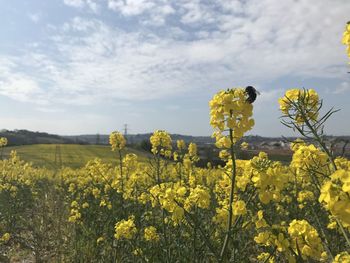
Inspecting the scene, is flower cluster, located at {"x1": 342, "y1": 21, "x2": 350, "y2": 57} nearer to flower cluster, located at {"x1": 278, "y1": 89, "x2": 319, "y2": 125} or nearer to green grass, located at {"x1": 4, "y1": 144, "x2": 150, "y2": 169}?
flower cluster, located at {"x1": 278, "y1": 89, "x2": 319, "y2": 125}

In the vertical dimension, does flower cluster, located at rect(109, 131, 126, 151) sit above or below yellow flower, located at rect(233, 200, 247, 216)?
above

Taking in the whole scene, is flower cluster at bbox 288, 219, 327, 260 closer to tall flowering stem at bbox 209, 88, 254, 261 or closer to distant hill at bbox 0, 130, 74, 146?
tall flowering stem at bbox 209, 88, 254, 261

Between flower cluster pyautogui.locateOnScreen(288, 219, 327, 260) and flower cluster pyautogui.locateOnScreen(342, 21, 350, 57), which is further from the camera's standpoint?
flower cluster pyautogui.locateOnScreen(288, 219, 327, 260)

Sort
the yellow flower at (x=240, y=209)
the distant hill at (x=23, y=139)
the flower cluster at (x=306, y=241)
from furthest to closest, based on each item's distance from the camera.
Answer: the distant hill at (x=23, y=139), the yellow flower at (x=240, y=209), the flower cluster at (x=306, y=241)

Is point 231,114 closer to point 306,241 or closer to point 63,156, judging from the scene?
point 306,241

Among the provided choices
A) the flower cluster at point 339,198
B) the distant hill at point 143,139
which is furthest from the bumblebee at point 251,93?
the flower cluster at point 339,198

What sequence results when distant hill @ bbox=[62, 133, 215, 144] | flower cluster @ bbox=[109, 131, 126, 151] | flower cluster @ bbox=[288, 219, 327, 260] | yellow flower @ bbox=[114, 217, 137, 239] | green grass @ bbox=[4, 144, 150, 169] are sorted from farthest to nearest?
green grass @ bbox=[4, 144, 150, 169] < distant hill @ bbox=[62, 133, 215, 144] < flower cluster @ bbox=[109, 131, 126, 151] < yellow flower @ bbox=[114, 217, 137, 239] < flower cluster @ bbox=[288, 219, 327, 260]

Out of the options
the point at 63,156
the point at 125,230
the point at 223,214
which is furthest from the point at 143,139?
the point at 223,214

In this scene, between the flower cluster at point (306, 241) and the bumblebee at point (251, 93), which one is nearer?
the flower cluster at point (306, 241)

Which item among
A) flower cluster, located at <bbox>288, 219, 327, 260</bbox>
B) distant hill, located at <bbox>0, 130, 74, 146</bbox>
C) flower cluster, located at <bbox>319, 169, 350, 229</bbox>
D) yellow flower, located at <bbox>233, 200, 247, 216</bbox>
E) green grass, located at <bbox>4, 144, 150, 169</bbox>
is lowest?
green grass, located at <bbox>4, 144, 150, 169</bbox>

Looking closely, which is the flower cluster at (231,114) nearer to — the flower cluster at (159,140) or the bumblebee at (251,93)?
the bumblebee at (251,93)

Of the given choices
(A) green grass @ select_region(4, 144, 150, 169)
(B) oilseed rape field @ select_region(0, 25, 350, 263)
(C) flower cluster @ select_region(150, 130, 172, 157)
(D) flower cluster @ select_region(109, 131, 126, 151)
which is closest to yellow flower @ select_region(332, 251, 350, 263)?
(B) oilseed rape field @ select_region(0, 25, 350, 263)

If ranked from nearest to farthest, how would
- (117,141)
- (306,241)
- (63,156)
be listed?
(306,241)
(117,141)
(63,156)

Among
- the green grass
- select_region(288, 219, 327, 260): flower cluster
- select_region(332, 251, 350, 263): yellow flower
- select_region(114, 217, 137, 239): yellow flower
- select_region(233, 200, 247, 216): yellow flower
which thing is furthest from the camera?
the green grass
